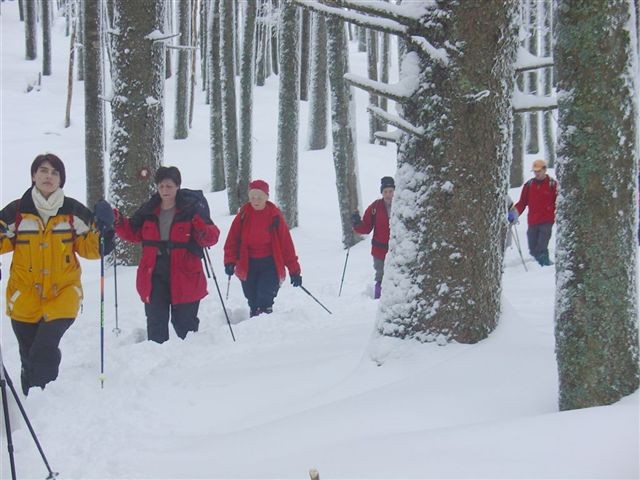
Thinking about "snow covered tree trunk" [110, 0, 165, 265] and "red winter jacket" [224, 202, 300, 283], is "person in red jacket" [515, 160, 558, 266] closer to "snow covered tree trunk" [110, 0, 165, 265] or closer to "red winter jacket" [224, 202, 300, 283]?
"red winter jacket" [224, 202, 300, 283]

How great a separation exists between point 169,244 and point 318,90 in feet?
54.9

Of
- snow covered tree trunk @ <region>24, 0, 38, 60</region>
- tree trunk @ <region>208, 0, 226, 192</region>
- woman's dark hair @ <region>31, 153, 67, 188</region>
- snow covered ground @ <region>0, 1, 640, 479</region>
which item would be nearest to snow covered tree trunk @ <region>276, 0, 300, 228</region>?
tree trunk @ <region>208, 0, 226, 192</region>

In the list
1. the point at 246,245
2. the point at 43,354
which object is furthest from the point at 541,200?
the point at 43,354

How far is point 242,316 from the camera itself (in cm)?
841

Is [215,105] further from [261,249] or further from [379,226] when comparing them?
[261,249]

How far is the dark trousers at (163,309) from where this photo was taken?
6.13 m

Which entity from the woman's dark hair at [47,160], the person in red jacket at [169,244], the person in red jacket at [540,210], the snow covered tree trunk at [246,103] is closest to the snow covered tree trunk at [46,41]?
the snow covered tree trunk at [246,103]

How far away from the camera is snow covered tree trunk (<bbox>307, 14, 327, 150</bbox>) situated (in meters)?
20.0

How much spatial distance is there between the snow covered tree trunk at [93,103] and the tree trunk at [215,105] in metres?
7.12

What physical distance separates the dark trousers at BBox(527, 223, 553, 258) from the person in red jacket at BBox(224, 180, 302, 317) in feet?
16.8

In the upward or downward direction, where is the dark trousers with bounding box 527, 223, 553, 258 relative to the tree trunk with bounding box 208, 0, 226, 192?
downward

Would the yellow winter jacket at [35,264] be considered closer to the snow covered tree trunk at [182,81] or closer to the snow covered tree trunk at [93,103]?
the snow covered tree trunk at [93,103]

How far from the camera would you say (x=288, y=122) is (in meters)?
14.5

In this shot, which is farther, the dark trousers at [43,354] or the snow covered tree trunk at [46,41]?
the snow covered tree trunk at [46,41]
